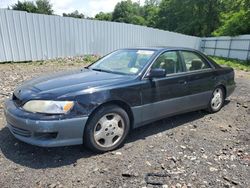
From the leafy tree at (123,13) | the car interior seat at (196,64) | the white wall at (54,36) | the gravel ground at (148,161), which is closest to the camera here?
the gravel ground at (148,161)

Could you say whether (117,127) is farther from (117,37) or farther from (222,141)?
(117,37)

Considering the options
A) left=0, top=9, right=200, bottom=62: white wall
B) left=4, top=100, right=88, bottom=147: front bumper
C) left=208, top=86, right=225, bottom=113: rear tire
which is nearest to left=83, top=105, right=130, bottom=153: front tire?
left=4, top=100, right=88, bottom=147: front bumper

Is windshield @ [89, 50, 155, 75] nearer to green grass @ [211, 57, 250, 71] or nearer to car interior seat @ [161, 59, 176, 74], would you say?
car interior seat @ [161, 59, 176, 74]

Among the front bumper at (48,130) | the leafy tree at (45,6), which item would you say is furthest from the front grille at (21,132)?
the leafy tree at (45,6)

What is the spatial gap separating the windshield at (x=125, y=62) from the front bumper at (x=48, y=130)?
1284 mm

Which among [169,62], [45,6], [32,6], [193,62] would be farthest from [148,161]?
[45,6]

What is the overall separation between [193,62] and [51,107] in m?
3.07

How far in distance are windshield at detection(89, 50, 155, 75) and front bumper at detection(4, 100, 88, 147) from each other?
50.6 inches

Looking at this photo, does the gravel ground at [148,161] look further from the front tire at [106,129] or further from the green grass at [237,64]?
the green grass at [237,64]

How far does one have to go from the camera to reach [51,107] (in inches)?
121

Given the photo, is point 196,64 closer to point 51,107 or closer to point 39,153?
point 51,107

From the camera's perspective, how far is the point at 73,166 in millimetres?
3152

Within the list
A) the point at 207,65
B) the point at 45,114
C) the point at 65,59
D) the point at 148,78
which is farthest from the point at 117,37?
the point at 45,114

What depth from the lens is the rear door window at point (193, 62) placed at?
4.68 metres
